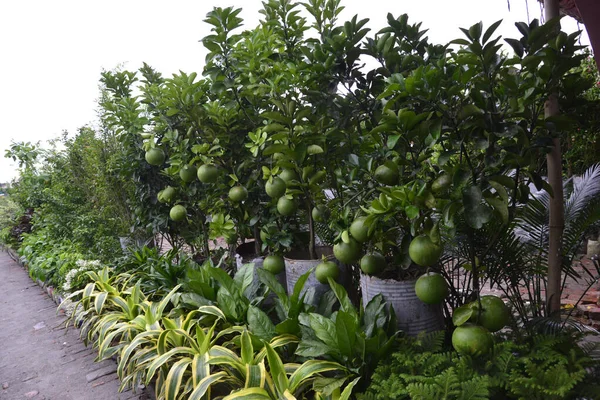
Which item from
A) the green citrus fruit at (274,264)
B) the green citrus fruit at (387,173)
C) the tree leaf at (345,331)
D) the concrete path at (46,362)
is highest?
the green citrus fruit at (387,173)

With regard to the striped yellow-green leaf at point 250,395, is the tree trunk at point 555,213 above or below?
above

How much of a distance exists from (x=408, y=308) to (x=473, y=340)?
443mm

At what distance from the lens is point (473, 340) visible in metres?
1.68

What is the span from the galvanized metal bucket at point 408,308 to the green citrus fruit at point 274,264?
0.88 m

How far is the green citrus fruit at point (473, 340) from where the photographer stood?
1682 mm

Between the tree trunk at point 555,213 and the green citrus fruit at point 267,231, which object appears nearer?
the tree trunk at point 555,213

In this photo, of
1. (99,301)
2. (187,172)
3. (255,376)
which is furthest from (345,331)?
(99,301)

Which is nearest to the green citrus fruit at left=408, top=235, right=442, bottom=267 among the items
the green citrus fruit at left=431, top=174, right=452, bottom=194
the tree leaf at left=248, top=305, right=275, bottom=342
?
the green citrus fruit at left=431, top=174, right=452, bottom=194

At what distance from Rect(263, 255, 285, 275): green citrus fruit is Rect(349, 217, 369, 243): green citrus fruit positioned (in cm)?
97

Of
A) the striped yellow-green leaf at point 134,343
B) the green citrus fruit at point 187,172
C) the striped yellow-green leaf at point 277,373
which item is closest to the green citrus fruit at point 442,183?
the striped yellow-green leaf at point 277,373

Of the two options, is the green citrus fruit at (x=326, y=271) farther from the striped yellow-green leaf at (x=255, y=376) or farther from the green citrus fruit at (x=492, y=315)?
the green citrus fruit at (x=492, y=315)

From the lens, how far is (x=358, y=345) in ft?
6.39

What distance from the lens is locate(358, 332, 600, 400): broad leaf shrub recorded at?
1.51 meters

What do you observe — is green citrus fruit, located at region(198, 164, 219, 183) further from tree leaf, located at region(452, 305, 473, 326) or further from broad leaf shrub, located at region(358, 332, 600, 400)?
tree leaf, located at region(452, 305, 473, 326)
